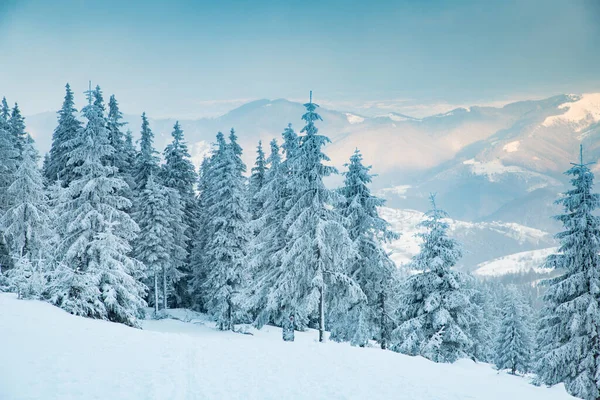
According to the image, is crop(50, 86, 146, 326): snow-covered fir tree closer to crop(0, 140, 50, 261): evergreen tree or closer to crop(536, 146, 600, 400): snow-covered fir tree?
crop(0, 140, 50, 261): evergreen tree

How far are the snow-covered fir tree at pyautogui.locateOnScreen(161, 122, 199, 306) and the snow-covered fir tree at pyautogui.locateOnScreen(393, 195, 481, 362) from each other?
73.2ft

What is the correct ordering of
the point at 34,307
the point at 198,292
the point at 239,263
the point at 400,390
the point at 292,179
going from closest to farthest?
1. the point at 400,390
2. the point at 34,307
3. the point at 292,179
4. the point at 239,263
5. the point at 198,292

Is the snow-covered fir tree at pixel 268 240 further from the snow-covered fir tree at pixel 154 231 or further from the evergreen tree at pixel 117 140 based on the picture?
the evergreen tree at pixel 117 140

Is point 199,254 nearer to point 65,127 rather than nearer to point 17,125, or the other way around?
point 65,127

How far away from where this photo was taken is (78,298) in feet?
61.8

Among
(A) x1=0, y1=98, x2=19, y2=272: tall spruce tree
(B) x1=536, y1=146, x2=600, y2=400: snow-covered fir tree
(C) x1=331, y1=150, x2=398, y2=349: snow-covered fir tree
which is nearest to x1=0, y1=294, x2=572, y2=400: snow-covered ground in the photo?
(B) x1=536, y1=146, x2=600, y2=400: snow-covered fir tree

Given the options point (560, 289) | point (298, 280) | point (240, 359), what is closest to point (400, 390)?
point (240, 359)

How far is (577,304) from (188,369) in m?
18.3

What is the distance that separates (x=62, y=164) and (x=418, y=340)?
30.5m

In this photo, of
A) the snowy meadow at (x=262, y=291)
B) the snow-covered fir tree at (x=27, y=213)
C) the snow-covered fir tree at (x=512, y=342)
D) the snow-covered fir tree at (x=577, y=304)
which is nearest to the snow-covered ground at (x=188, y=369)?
the snowy meadow at (x=262, y=291)

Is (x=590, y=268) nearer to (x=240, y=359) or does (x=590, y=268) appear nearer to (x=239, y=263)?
(x=240, y=359)

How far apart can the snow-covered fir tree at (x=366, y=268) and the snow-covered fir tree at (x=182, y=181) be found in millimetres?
19143

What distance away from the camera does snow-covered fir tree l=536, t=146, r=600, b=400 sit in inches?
762

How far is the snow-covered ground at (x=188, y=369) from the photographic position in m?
9.66
